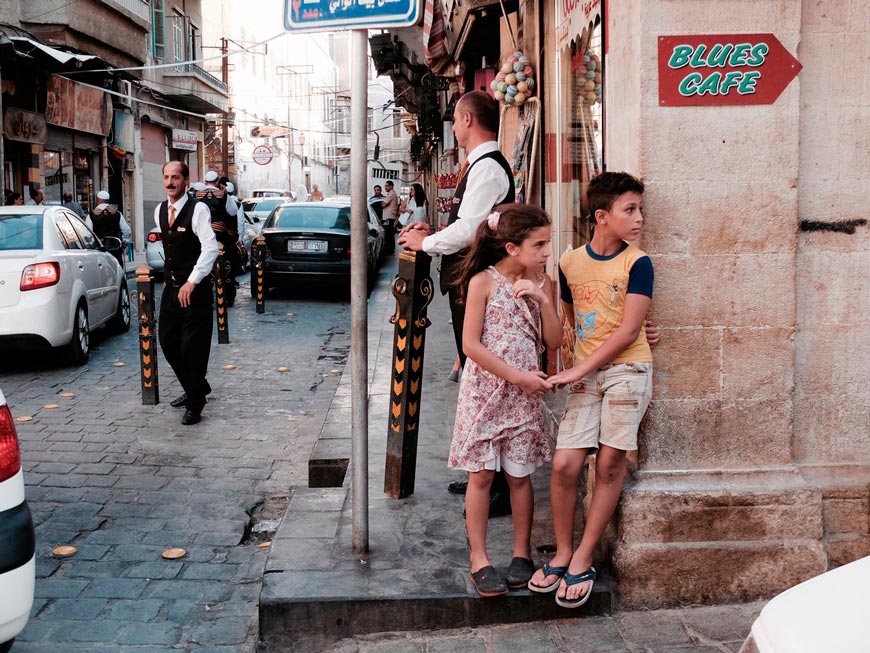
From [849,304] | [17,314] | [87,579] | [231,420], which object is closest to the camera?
[849,304]

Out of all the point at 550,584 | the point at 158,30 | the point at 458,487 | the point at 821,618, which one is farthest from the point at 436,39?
the point at 158,30

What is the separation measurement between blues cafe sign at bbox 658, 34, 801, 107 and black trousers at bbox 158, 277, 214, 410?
4644mm

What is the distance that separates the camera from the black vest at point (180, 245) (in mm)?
7652

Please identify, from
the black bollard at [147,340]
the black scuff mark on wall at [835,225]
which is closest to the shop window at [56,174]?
the black bollard at [147,340]

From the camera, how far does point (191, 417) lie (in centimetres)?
753

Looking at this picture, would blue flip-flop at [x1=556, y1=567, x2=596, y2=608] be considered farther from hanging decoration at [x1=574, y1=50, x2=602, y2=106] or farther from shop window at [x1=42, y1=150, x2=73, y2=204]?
shop window at [x1=42, y1=150, x2=73, y2=204]

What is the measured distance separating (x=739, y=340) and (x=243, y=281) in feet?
53.7

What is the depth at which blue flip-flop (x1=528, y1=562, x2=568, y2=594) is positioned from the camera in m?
3.90

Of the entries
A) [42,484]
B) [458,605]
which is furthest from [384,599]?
[42,484]

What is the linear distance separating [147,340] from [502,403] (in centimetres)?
489

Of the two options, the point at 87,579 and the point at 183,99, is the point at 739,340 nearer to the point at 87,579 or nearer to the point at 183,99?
the point at 87,579

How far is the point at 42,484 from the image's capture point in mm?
5965

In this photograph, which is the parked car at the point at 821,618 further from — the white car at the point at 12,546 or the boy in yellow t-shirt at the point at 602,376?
the white car at the point at 12,546

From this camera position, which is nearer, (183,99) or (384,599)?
(384,599)
